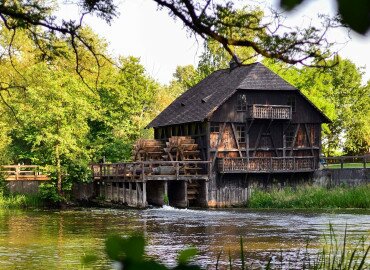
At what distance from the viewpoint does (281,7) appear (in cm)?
113

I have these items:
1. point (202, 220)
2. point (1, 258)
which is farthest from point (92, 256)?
point (202, 220)

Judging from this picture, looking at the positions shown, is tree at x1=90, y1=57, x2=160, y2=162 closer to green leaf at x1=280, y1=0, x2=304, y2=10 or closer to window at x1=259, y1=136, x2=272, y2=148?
window at x1=259, y1=136, x2=272, y2=148

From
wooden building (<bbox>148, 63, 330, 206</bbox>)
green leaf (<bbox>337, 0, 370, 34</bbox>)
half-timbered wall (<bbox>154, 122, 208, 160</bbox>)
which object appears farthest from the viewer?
half-timbered wall (<bbox>154, 122, 208, 160</bbox>)

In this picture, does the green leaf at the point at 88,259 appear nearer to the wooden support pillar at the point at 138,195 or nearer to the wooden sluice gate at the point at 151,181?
the wooden sluice gate at the point at 151,181

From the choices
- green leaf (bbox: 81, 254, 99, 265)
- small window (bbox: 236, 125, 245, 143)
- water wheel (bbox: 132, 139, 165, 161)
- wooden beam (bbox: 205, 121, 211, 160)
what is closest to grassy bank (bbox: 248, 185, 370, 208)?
wooden beam (bbox: 205, 121, 211, 160)

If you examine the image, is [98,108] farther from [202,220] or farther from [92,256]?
[92,256]

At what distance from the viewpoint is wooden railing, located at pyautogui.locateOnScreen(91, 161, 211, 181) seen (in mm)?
39125

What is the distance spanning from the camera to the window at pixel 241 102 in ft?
139

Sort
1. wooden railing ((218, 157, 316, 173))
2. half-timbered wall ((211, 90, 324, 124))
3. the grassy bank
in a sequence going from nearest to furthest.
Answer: the grassy bank → wooden railing ((218, 157, 316, 173)) → half-timbered wall ((211, 90, 324, 124))

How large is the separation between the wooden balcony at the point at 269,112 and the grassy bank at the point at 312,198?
15.0 ft

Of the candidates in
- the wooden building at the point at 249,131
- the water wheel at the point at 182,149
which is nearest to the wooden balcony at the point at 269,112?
the wooden building at the point at 249,131

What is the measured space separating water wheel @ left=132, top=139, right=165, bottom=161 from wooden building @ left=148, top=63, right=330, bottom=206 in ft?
6.40

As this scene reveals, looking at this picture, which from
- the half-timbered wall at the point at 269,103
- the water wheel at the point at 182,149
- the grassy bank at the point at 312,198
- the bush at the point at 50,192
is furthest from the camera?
the half-timbered wall at the point at 269,103

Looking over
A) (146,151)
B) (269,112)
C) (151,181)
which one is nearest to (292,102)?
Answer: (269,112)
